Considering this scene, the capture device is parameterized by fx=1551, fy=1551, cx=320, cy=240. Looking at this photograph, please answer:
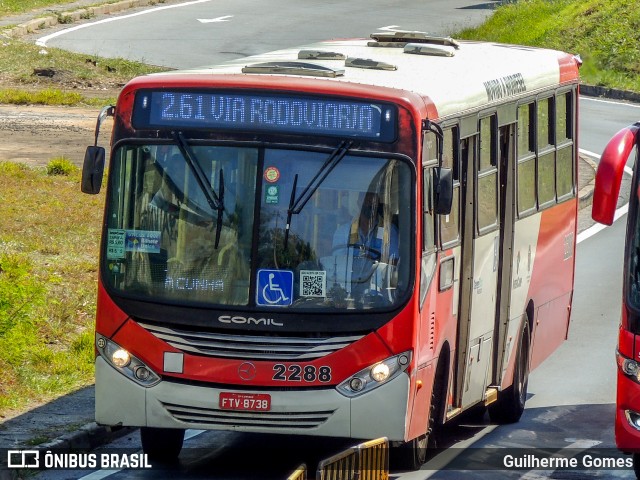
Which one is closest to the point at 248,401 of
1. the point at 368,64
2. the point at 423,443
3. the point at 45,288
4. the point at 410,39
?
the point at 423,443

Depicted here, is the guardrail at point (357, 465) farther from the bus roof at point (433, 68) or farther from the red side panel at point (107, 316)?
the bus roof at point (433, 68)

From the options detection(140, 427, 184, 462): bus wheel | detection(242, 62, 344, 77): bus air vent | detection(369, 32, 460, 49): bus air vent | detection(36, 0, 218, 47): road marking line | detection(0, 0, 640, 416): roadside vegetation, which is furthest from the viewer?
detection(36, 0, 218, 47): road marking line

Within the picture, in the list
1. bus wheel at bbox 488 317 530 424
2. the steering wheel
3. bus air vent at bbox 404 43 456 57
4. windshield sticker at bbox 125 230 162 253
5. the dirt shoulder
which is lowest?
the dirt shoulder

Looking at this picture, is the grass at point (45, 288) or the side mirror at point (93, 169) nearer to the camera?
the side mirror at point (93, 169)

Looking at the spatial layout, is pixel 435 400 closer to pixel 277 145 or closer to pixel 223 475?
pixel 223 475

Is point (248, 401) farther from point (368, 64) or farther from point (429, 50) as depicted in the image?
point (429, 50)

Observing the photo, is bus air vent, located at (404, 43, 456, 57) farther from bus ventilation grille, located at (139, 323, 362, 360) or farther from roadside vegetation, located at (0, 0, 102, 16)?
roadside vegetation, located at (0, 0, 102, 16)

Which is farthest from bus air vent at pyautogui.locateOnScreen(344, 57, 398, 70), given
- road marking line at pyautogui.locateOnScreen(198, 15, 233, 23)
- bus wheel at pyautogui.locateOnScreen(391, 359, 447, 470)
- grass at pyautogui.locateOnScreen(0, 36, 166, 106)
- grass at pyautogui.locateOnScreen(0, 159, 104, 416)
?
road marking line at pyautogui.locateOnScreen(198, 15, 233, 23)

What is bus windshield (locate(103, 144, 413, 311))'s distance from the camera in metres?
10.1

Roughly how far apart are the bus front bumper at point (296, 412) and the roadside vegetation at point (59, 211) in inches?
86.2

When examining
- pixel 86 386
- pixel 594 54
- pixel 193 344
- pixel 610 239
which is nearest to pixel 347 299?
pixel 193 344

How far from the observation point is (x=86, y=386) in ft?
42.6

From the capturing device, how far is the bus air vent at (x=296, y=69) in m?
10.7


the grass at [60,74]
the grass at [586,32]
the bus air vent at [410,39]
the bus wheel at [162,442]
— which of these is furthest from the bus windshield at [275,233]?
the grass at [586,32]
